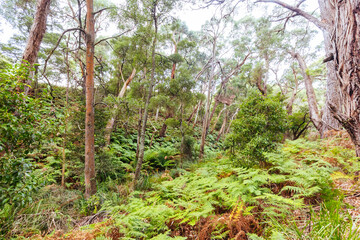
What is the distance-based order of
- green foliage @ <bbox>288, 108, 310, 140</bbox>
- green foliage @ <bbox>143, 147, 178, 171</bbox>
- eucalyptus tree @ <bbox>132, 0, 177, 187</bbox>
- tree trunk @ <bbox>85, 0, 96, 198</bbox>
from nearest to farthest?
tree trunk @ <bbox>85, 0, 96, 198</bbox> → eucalyptus tree @ <bbox>132, 0, 177, 187</bbox> → green foliage @ <bbox>143, 147, 178, 171</bbox> → green foliage @ <bbox>288, 108, 310, 140</bbox>

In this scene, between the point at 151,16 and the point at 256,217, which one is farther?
the point at 151,16

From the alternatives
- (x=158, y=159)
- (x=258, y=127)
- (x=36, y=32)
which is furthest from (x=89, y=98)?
(x=258, y=127)

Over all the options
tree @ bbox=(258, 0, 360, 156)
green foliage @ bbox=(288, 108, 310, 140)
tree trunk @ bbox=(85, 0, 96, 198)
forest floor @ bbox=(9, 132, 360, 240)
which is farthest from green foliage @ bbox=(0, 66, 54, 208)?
green foliage @ bbox=(288, 108, 310, 140)

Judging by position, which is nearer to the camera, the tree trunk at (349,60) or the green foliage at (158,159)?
the tree trunk at (349,60)

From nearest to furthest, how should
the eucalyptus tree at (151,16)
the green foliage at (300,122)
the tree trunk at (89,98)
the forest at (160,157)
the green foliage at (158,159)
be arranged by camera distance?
the forest at (160,157) → the tree trunk at (89,98) → the eucalyptus tree at (151,16) → the green foliage at (158,159) → the green foliage at (300,122)

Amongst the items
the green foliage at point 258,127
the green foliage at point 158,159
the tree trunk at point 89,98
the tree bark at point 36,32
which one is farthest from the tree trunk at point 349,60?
the tree bark at point 36,32

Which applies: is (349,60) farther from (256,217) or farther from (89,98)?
(89,98)

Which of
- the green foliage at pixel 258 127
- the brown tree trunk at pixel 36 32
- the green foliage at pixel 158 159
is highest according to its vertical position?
the brown tree trunk at pixel 36 32

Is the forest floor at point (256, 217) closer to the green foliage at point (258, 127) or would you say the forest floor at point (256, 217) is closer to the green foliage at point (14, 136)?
the green foliage at point (14, 136)

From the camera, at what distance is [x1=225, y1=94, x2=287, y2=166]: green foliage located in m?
4.32

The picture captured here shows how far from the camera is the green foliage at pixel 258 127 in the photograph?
14.2 ft

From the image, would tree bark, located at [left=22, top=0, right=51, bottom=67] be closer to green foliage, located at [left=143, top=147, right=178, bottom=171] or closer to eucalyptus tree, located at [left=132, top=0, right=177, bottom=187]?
eucalyptus tree, located at [left=132, top=0, right=177, bottom=187]

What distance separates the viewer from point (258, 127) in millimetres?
4562

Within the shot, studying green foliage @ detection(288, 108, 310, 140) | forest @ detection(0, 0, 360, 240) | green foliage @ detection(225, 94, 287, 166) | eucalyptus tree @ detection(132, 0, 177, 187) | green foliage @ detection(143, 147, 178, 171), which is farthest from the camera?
green foliage @ detection(288, 108, 310, 140)
